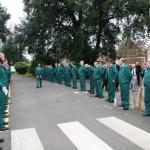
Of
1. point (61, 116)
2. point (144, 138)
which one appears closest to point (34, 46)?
point (61, 116)

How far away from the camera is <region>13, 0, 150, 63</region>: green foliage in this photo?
4259 cm

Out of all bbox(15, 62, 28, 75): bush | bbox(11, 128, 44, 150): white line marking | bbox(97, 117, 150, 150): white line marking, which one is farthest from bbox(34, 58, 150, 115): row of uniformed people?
bbox(15, 62, 28, 75): bush

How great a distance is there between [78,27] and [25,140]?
119 feet

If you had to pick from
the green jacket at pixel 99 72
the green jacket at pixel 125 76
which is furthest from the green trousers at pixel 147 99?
the green jacket at pixel 99 72

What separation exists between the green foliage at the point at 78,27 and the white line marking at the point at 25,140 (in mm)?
31511

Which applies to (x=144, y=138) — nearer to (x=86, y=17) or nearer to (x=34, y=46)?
(x=86, y=17)

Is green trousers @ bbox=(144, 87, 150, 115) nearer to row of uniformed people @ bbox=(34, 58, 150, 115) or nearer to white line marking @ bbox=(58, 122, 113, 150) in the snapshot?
row of uniformed people @ bbox=(34, 58, 150, 115)

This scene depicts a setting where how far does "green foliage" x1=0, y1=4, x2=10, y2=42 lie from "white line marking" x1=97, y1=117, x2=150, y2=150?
41916 millimetres

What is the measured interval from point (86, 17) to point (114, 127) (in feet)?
110

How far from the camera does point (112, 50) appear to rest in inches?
1884

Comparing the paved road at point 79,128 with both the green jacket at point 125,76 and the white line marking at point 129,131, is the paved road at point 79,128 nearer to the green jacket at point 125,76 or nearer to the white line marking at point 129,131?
the white line marking at point 129,131

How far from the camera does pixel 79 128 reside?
37.6 ft

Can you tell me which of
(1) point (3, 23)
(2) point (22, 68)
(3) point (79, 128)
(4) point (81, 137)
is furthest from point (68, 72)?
(2) point (22, 68)

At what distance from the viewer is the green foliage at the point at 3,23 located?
2096 inches
